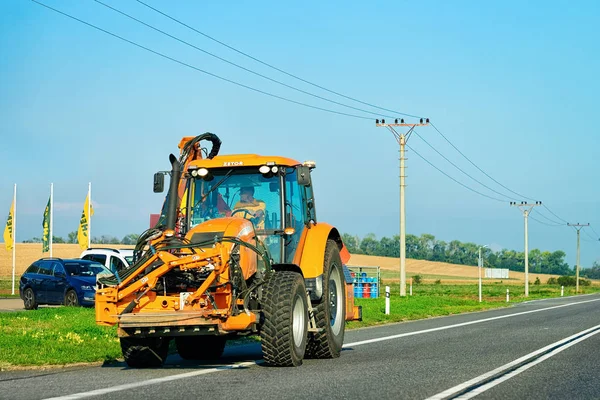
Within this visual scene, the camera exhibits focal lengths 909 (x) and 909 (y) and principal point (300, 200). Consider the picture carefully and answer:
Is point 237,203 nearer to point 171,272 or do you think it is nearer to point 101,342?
point 171,272

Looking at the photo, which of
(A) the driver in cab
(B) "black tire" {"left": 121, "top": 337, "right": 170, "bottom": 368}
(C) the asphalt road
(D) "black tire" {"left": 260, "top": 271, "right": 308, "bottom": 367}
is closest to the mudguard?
(A) the driver in cab

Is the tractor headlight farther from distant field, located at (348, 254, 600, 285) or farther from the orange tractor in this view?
distant field, located at (348, 254, 600, 285)

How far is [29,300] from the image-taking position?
1280 inches

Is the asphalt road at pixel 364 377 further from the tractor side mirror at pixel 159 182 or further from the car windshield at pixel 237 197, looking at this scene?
the tractor side mirror at pixel 159 182

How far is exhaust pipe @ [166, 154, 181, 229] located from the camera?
42.8 feet

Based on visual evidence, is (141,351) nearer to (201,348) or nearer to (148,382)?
(201,348)

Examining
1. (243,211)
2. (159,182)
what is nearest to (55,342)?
(159,182)

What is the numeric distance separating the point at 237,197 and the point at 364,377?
390 centimetres

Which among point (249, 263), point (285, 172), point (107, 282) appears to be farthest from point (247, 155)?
point (107, 282)

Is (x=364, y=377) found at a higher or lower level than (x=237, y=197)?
lower

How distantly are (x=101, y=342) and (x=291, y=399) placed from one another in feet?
26.1

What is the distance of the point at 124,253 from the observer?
3731cm

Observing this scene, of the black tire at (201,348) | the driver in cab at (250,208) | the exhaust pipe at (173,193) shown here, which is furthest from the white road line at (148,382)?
the exhaust pipe at (173,193)

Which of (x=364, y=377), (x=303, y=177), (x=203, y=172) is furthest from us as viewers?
(x=203, y=172)
